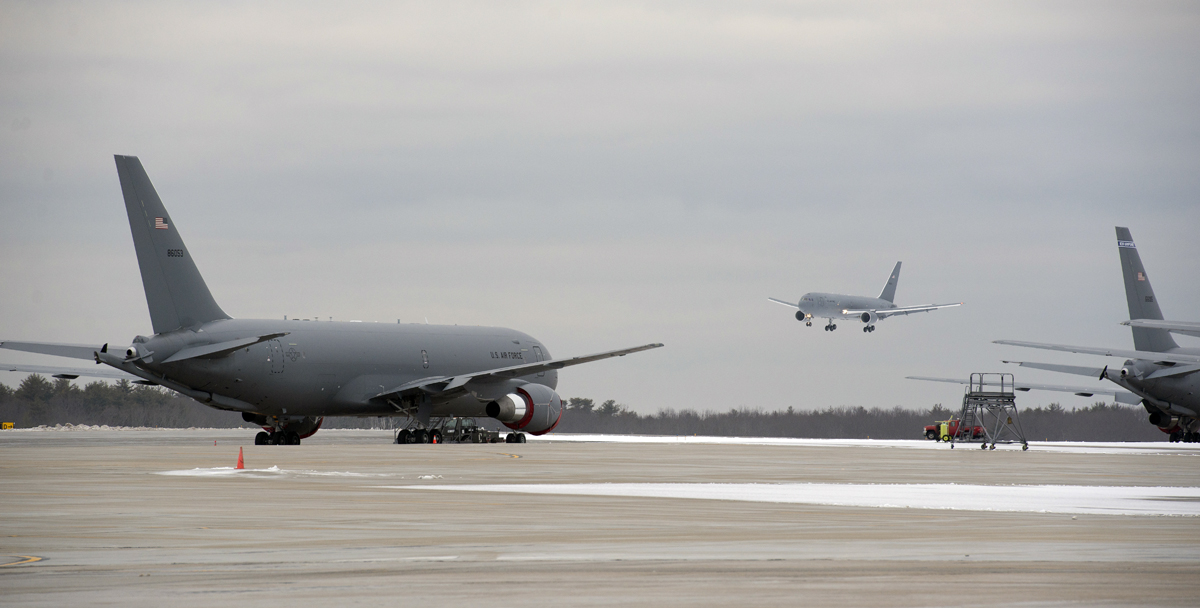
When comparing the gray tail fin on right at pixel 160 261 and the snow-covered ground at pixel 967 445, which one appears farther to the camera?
the snow-covered ground at pixel 967 445

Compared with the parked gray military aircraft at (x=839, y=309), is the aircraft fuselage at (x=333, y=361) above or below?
below

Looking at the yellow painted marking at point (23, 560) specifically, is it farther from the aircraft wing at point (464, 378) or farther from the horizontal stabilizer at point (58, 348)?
the aircraft wing at point (464, 378)

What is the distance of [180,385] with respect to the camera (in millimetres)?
44594

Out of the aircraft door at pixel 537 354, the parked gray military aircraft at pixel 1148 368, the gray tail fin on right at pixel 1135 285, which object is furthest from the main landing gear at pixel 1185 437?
the aircraft door at pixel 537 354

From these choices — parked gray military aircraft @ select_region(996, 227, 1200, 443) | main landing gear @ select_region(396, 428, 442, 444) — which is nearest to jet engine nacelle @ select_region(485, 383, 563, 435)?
main landing gear @ select_region(396, 428, 442, 444)

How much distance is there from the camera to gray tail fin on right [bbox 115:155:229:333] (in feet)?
137

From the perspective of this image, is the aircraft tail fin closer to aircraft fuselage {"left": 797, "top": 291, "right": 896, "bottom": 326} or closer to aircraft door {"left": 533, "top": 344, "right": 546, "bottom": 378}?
aircraft fuselage {"left": 797, "top": 291, "right": 896, "bottom": 326}

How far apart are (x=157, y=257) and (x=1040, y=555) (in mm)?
35581

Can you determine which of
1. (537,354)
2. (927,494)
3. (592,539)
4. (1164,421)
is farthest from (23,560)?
(1164,421)

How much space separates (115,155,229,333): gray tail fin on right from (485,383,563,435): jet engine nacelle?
39.0 feet

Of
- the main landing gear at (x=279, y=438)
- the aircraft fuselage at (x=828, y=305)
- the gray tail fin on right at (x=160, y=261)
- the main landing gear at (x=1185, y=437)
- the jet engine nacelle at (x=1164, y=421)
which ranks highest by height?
the aircraft fuselage at (x=828, y=305)

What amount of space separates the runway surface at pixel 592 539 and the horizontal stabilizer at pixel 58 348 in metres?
20.0

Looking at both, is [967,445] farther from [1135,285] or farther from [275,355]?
[275,355]

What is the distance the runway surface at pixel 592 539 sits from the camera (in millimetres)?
8594
